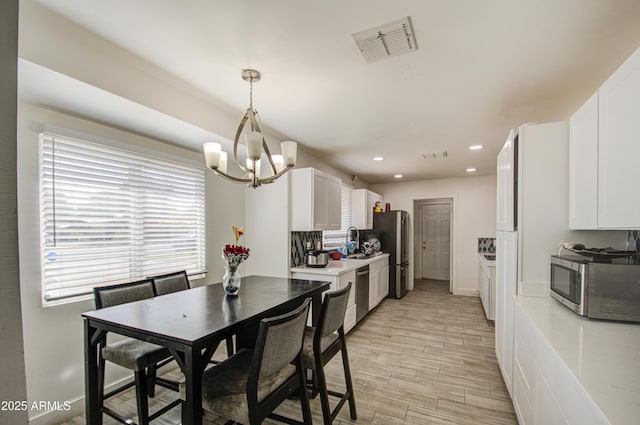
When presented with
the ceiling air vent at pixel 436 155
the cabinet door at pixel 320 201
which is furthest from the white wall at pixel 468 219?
the cabinet door at pixel 320 201

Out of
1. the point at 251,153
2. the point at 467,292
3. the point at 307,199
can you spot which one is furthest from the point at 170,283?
the point at 467,292

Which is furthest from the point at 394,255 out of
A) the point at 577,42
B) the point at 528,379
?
the point at 577,42

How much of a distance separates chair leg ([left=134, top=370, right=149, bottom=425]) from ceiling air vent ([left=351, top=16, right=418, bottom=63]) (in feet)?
8.01

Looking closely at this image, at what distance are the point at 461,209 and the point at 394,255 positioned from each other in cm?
192

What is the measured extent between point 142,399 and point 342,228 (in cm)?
391

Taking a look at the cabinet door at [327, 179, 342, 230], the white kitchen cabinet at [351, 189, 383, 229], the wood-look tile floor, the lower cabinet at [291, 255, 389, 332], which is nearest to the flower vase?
the wood-look tile floor

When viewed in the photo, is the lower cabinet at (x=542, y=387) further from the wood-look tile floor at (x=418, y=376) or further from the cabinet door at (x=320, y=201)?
the cabinet door at (x=320, y=201)

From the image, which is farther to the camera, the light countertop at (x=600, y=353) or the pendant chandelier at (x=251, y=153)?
the pendant chandelier at (x=251, y=153)

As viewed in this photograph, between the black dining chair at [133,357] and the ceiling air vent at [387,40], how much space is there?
7.73 feet

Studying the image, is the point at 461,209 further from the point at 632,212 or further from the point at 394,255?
the point at 632,212

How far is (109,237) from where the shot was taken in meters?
2.42

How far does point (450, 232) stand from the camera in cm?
720

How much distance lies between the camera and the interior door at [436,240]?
7.37 meters

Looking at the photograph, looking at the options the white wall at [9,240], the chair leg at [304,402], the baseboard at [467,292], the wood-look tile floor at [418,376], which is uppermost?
the white wall at [9,240]
